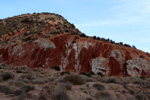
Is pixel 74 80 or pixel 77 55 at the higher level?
pixel 77 55

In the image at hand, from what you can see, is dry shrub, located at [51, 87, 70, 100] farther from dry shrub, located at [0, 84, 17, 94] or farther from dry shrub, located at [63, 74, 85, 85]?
dry shrub, located at [63, 74, 85, 85]

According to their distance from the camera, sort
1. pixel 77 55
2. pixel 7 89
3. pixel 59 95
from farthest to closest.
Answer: pixel 77 55 → pixel 7 89 → pixel 59 95

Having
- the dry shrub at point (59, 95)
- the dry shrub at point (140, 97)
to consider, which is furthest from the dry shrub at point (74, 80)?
the dry shrub at point (140, 97)

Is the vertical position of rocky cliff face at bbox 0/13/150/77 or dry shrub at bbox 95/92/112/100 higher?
rocky cliff face at bbox 0/13/150/77

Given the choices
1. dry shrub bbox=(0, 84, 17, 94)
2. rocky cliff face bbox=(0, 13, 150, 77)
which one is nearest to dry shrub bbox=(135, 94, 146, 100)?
dry shrub bbox=(0, 84, 17, 94)

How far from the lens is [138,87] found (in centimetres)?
1589

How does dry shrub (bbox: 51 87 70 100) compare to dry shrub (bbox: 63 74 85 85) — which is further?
dry shrub (bbox: 63 74 85 85)

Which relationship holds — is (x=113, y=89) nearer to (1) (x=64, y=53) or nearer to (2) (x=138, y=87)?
(2) (x=138, y=87)

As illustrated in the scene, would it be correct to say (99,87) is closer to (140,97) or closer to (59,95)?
(140,97)

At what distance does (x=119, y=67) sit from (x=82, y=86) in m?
19.0

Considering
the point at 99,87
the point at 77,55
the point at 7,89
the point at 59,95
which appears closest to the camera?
the point at 59,95

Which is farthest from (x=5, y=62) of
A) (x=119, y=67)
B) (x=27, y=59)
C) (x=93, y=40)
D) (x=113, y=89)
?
(x=113, y=89)

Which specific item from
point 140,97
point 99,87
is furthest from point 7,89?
point 140,97

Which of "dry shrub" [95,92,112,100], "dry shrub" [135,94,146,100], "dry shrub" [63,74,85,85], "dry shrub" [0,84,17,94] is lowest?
"dry shrub" [135,94,146,100]
